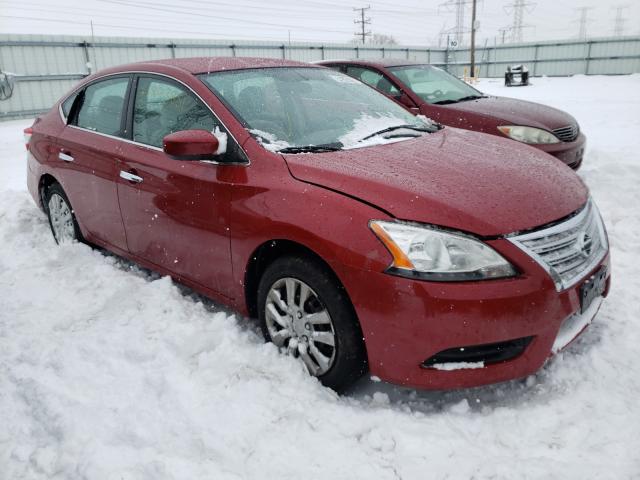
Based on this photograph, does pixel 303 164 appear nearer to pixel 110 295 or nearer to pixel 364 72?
pixel 110 295

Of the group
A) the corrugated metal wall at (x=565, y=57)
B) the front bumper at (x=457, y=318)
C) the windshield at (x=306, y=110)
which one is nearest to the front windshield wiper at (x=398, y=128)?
the windshield at (x=306, y=110)

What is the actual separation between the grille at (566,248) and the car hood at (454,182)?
5cm

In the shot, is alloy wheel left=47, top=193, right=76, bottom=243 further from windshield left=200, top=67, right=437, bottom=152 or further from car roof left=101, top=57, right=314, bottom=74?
windshield left=200, top=67, right=437, bottom=152

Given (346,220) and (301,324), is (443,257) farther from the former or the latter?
(301,324)

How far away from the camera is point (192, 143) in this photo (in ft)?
8.98

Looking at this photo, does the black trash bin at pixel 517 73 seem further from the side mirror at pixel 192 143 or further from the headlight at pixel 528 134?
the side mirror at pixel 192 143

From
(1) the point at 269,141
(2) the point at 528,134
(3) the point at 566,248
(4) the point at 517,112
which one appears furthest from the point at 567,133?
(1) the point at 269,141

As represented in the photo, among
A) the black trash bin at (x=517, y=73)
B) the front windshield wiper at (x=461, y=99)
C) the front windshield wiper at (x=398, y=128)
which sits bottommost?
the black trash bin at (x=517, y=73)

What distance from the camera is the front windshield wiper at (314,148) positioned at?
2781mm

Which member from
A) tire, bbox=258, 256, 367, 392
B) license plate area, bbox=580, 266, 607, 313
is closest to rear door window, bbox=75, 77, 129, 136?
tire, bbox=258, 256, 367, 392

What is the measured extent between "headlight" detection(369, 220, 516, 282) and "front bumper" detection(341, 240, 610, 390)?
0.11 ft

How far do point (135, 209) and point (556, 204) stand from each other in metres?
2.52

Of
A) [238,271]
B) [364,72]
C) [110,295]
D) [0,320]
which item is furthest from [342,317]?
[364,72]

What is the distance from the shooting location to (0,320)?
10.8ft
